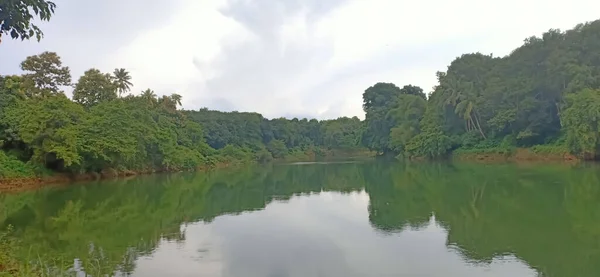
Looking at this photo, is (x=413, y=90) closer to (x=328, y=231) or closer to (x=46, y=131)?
(x=46, y=131)

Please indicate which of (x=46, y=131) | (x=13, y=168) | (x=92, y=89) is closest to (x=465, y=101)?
(x=92, y=89)

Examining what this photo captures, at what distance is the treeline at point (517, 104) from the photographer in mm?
38219

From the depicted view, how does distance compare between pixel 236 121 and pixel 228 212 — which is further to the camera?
pixel 236 121

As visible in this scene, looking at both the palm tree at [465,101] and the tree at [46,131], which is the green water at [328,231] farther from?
the palm tree at [465,101]

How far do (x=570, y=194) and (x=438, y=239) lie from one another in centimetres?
911

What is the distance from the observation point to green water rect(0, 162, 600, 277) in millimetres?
9562

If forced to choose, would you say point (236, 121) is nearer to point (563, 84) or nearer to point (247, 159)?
point (247, 159)

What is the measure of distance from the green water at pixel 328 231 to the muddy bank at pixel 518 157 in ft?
58.7

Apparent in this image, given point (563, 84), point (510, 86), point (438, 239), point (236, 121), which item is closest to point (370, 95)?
point (236, 121)

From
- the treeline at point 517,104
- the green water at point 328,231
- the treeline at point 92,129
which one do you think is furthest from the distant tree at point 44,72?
the treeline at point 517,104

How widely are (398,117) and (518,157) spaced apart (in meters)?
22.4

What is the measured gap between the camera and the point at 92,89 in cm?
4400

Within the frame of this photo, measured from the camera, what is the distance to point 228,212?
18375mm

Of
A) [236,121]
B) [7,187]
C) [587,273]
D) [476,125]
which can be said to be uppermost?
[236,121]
